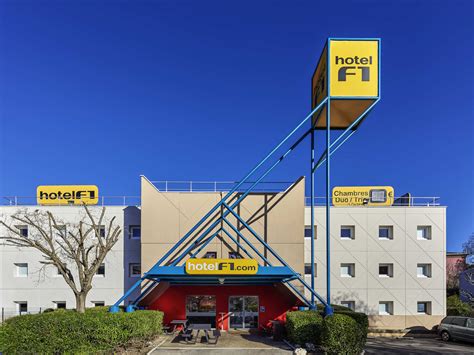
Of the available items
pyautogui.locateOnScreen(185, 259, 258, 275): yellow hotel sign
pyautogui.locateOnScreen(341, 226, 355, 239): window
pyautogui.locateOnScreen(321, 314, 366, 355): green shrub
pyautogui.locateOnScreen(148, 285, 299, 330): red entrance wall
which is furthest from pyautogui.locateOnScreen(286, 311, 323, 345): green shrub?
pyautogui.locateOnScreen(341, 226, 355, 239): window

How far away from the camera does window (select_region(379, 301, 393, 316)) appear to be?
65.1 ft

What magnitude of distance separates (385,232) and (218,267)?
13215mm

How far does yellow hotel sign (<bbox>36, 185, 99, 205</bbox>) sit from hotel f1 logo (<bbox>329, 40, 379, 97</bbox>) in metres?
18.1

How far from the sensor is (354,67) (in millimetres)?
13945

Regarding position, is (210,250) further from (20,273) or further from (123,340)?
(20,273)

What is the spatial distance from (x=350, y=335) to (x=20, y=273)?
19.4 meters

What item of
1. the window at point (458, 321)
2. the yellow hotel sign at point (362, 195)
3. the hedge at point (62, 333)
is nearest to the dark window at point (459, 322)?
the window at point (458, 321)

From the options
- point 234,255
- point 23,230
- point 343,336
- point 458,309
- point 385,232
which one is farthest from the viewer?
point 458,309

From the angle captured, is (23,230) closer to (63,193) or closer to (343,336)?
(63,193)

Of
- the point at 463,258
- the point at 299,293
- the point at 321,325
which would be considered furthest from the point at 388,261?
the point at 463,258

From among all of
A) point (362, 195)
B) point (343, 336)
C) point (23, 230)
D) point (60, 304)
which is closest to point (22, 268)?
point (23, 230)

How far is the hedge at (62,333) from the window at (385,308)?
52.4 ft

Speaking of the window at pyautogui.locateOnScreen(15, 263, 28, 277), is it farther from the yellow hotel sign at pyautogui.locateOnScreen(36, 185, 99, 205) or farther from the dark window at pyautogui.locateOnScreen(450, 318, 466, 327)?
the dark window at pyautogui.locateOnScreen(450, 318, 466, 327)

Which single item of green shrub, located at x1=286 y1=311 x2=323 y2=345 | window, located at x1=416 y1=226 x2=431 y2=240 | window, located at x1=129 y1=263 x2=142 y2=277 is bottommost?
green shrub, located at x1=286 y1=311 x2=323 y2=345
